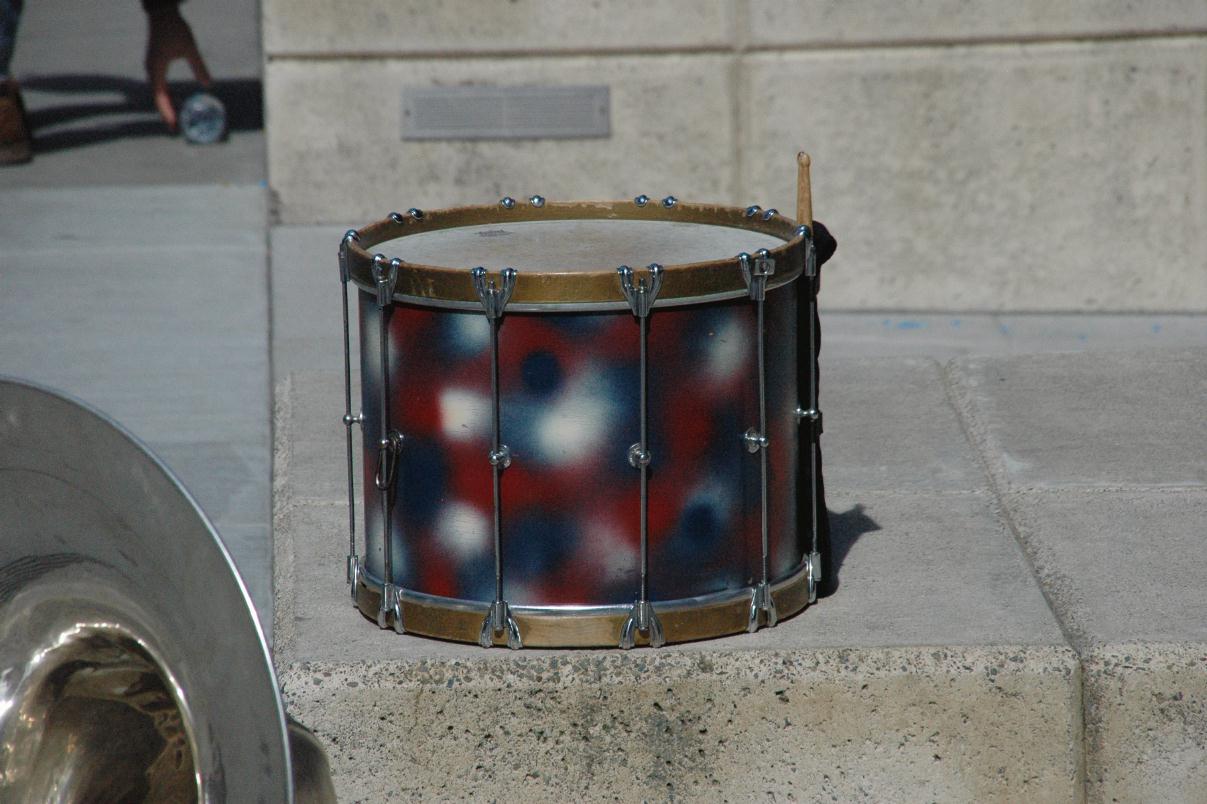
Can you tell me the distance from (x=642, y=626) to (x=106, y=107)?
8662mm

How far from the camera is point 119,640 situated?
2176 millimetres

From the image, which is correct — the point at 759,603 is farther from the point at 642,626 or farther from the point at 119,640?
the point at 119,640

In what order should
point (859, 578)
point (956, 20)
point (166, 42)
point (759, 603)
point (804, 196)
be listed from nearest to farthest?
1. point (759, 603)
2. point (804, 196)
3. point (859, 578)
4. point (956, 20)
5. point (166, 42)

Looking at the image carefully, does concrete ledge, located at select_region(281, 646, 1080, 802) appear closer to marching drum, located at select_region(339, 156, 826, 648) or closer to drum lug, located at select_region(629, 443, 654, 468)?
marching drum, located at select_region(339, 156, 826, 648)

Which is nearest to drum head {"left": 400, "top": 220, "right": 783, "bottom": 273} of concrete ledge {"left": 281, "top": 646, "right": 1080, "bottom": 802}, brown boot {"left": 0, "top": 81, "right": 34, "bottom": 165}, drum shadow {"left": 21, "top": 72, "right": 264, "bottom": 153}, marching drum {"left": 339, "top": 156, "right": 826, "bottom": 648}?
marching drum {"left": 339, "top": 156, "right": 826, "bottom": 648}

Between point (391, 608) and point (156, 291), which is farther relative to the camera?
point (156, 291)

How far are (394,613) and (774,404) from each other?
30.1 inches

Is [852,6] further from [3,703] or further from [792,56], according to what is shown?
[3,703]

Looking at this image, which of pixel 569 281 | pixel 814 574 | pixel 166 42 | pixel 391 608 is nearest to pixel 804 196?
pixel 569 281

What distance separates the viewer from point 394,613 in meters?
2.84

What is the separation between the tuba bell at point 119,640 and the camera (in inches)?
73.2

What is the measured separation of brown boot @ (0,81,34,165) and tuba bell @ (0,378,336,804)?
21.1 feet

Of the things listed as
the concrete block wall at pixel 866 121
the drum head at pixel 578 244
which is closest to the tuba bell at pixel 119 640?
the drum head at pixel 578 244

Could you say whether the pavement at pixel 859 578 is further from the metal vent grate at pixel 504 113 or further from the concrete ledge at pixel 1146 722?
the metal vent grate at pixel 504 113
